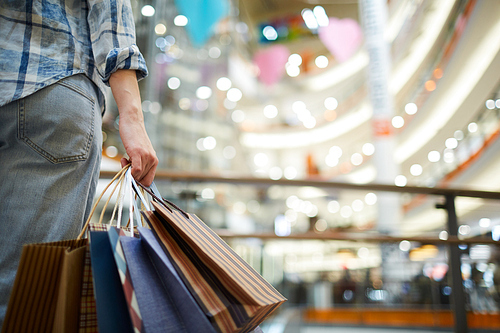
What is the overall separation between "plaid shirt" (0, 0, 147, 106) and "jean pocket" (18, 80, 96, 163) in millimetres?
20

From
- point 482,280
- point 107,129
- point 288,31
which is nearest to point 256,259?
point 482,280

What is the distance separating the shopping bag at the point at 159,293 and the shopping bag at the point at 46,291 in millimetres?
75

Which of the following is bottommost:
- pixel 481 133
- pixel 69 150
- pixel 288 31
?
pixel 69 150

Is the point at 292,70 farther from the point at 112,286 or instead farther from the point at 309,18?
the point at 112,286

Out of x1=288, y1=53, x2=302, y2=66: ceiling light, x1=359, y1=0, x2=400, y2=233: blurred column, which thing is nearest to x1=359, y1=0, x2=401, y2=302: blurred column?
x1=359, y1=0, x2=400, y2=233: blurred column

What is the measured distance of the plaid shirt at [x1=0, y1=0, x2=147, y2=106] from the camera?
0.73 m

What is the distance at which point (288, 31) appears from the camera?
73.5 ft

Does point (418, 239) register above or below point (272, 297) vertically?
above

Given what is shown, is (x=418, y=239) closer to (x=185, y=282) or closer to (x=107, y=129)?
(x=185, y=282)

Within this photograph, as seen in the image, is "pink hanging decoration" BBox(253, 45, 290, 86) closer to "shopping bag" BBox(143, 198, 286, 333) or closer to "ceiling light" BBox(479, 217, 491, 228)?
"ceiling light" BBox(479, 217, 491, 228)

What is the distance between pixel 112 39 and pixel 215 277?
0.54m

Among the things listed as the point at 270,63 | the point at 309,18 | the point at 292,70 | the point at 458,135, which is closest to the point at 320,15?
the point at 309,18

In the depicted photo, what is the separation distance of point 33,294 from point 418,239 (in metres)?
1.85

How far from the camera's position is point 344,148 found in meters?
21.5
